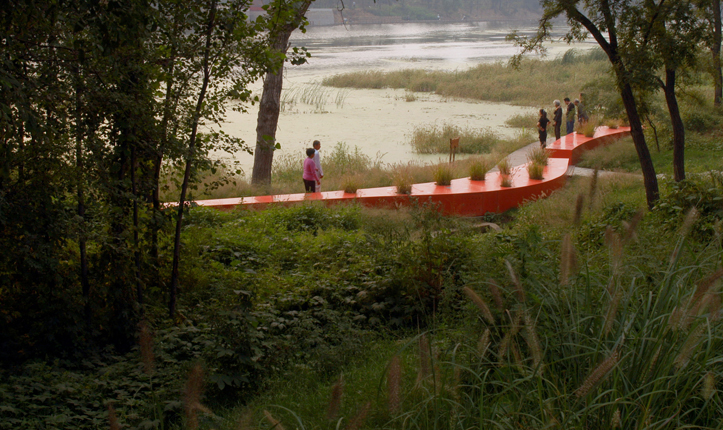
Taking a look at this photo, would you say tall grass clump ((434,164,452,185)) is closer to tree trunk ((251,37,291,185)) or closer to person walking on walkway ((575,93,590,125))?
tree trunk ((251,37,291,185))


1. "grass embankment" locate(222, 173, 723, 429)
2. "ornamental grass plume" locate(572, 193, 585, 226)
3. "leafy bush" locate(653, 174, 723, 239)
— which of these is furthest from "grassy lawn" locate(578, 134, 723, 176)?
"ornamental grass plume" locate(572, 193, 585, 226)

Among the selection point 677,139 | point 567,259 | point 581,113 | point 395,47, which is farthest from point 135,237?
point 395,47

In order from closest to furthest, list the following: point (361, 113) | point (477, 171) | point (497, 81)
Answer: point (477, 171) → point (361, 113) → point (497, 81)

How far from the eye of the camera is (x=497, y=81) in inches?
1318

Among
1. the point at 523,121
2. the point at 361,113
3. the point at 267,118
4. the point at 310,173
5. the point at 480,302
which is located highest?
→ the point at 361,113

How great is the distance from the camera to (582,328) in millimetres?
2537

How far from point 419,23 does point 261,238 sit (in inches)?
3747

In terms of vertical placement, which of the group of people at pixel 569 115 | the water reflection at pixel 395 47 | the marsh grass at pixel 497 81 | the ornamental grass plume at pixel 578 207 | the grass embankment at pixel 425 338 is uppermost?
→ the water reflection at pixel 395 47

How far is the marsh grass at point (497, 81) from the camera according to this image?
30.2 metres

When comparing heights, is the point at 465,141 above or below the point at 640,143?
above

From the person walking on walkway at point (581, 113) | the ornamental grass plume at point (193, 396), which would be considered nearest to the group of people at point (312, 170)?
the ornamental grass plume at point (193, 396)

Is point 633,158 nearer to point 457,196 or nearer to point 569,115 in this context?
point 569,115

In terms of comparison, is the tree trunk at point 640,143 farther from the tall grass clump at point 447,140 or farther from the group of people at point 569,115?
the tall grass clump at point 447,140

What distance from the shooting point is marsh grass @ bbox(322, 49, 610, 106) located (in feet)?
99.1
